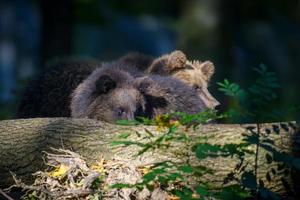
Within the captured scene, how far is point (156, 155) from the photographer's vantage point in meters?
6.29

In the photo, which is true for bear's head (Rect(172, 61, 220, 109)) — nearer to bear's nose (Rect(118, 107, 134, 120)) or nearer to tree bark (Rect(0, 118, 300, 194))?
bear's nose (Rect(118, 107, 134, 120))

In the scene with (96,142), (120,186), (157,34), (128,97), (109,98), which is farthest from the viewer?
(157,34)

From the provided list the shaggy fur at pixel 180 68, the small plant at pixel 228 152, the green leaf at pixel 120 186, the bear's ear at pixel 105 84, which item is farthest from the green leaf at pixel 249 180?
the shaggy fur at pixel 180 68

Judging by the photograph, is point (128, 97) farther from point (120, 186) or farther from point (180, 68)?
point (120, 186)

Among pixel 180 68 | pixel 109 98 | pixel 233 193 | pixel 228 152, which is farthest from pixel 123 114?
pixel 233 193

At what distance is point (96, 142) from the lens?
6.42 metres

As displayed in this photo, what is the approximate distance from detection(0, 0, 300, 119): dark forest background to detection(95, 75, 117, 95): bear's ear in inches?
72.1

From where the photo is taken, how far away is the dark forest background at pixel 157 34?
14930mm

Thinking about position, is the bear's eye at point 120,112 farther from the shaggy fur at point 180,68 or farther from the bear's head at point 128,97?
the shaggy fur at point 180,68

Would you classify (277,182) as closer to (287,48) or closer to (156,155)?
(156,155)

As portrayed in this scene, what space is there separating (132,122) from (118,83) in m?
2.77

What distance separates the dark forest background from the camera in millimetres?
14930

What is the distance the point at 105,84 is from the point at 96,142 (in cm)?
224

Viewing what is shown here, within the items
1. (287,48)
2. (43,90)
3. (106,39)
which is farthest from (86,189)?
(106,39)
